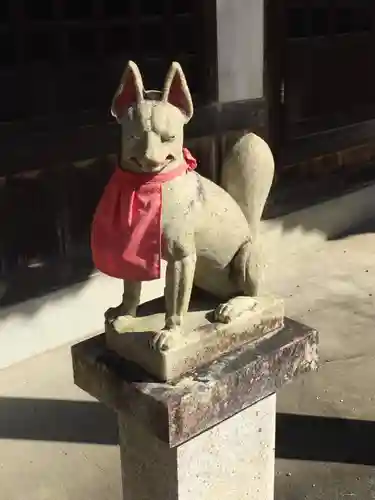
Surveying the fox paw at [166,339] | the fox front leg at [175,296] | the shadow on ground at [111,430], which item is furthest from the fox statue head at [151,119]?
the shadow on ground at [111,430]

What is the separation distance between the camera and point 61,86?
351 cm

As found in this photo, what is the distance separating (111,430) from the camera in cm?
307

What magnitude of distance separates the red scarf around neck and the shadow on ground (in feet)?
5.32

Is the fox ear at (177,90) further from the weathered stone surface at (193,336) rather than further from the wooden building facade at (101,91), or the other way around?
the wooden building facade at (101,91)

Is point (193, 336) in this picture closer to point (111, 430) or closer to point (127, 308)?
point (127, 308)

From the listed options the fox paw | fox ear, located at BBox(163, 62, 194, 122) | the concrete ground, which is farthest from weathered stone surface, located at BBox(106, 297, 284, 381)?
the concrete ground

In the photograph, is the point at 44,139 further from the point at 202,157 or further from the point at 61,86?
the point at 202,157

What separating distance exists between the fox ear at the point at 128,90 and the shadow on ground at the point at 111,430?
74.0 inches

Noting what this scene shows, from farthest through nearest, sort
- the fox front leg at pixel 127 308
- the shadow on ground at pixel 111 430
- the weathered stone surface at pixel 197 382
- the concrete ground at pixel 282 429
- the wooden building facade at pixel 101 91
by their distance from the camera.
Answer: the wooden building facade at pixel 101 91 < the shadow on ground at pixel 111 430 < the concrete ground at pixel 282 429 < the fox front leg at pixel 127 308 < the weathered stone surface at pixel 197 382

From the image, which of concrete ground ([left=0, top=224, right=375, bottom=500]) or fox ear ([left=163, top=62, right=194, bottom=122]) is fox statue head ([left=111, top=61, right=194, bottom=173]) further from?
concrete ground ([left=0, top=224, right=375, bottom=500])

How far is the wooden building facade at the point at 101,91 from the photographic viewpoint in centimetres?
342

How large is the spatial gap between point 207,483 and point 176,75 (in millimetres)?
1044

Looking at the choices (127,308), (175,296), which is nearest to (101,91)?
(127,308)

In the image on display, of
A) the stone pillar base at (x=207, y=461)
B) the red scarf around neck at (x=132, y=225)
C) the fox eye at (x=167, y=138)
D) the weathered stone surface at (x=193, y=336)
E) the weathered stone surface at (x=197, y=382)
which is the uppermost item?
the fox eye at (x=167, y=138)
